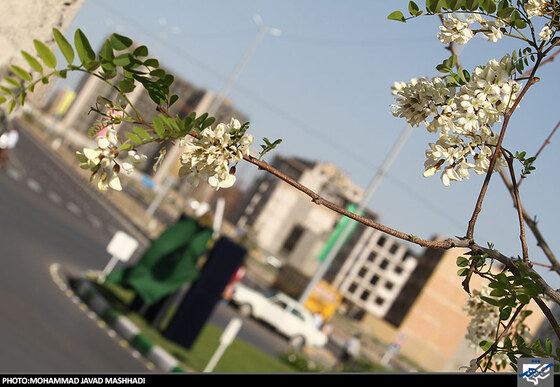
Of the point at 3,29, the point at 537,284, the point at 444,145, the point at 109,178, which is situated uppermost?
the point at 444,145

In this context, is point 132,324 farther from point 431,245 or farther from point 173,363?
point 431,245

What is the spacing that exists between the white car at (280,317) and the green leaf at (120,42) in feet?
77.1

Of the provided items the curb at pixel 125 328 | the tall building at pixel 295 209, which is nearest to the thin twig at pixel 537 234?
the curb at pixel 125 328

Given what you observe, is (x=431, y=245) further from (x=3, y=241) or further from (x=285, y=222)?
(x=285, y=222)

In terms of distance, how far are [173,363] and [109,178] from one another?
10.5 metres

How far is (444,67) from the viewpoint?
79.0 inches

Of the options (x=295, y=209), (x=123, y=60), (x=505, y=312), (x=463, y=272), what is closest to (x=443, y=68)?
(x=463, y=272)

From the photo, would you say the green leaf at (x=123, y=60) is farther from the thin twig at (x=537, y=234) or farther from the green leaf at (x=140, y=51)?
the thin twig at (x=537, y=234)

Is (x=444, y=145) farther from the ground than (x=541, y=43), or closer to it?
closer to it

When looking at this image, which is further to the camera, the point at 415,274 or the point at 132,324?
the point at 415,274

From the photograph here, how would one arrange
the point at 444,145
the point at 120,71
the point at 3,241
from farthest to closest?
the point at 3,241, the point at 444,145, the point at 120,71
